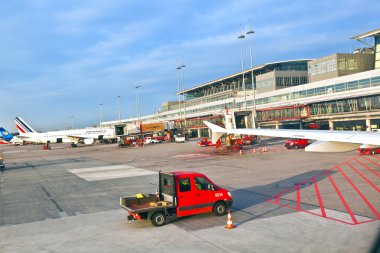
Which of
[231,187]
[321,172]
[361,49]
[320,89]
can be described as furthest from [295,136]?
[361,49]

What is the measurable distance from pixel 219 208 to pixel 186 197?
1.79m

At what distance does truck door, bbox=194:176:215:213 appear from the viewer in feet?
52.9

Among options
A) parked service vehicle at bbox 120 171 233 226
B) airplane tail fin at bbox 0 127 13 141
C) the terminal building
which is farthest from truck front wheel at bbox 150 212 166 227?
airplane tail fin at bbox 0 127 13 141

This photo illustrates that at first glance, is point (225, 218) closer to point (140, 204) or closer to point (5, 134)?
point (140, 204)

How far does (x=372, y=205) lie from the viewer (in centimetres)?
1697

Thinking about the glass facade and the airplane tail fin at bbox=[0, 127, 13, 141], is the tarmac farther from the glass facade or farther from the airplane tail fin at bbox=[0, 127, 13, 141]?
the airplane tail fin at bbox=[0, 127, 13, 141]

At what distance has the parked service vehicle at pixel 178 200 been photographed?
596 inches

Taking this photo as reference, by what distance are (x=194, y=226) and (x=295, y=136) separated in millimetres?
6129

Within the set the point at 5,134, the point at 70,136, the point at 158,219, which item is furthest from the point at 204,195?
the point at 5,134

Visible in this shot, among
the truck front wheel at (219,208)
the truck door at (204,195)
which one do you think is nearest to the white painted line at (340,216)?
the truck front wheel at (219,208)

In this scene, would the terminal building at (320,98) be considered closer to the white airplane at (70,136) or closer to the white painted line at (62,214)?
the white airplane at (70,136)

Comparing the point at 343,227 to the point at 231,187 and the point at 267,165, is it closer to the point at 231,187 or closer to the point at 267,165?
the point at 231,187

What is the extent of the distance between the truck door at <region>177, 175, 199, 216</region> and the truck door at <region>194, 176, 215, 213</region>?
0.80 ft

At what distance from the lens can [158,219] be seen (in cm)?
1512
